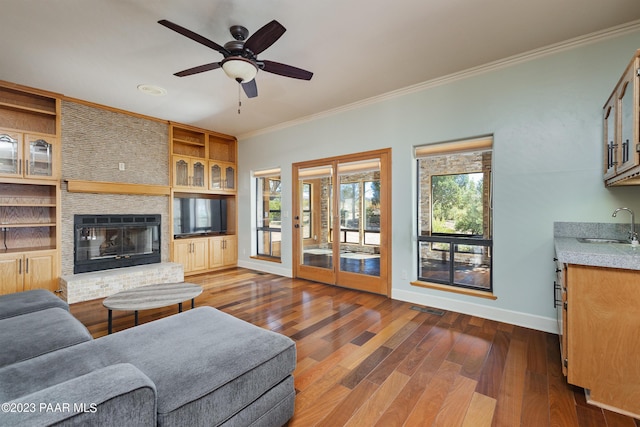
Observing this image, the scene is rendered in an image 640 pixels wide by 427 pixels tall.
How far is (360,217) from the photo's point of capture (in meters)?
4.33

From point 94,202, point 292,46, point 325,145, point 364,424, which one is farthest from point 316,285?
point 94,202

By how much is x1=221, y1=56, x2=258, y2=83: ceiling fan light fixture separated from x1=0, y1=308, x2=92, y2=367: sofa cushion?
2174mm

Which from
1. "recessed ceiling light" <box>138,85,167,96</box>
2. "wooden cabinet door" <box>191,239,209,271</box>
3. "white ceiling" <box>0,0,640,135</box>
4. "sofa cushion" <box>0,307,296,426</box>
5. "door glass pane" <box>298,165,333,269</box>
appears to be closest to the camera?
"sofa cushion" <box>0,307,296,426</box>

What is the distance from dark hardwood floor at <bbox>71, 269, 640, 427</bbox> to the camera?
1.70 m

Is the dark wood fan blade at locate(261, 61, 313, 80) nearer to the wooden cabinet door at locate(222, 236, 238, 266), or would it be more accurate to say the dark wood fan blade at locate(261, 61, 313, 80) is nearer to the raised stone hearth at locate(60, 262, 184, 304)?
the raised stone hearth at locate(60, 262, 184, 304)

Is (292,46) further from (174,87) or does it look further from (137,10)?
(174,87)

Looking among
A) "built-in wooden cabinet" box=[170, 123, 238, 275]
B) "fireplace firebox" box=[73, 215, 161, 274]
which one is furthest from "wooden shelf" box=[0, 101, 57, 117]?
"built-in wooden cabinet" box=[170, 123, 238, 275]

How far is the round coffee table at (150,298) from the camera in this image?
261cm

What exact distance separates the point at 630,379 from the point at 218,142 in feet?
21.1

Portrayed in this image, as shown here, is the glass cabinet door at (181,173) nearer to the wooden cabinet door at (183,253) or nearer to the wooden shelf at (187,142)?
the wooden shelf at (187,142)

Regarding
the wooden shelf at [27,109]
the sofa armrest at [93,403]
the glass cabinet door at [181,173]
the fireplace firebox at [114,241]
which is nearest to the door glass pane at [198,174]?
the glass cabinet door at [181,173]

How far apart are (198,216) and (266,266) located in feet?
5.52

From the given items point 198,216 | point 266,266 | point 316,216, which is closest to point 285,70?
point 316,216

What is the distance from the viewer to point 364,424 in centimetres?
163
